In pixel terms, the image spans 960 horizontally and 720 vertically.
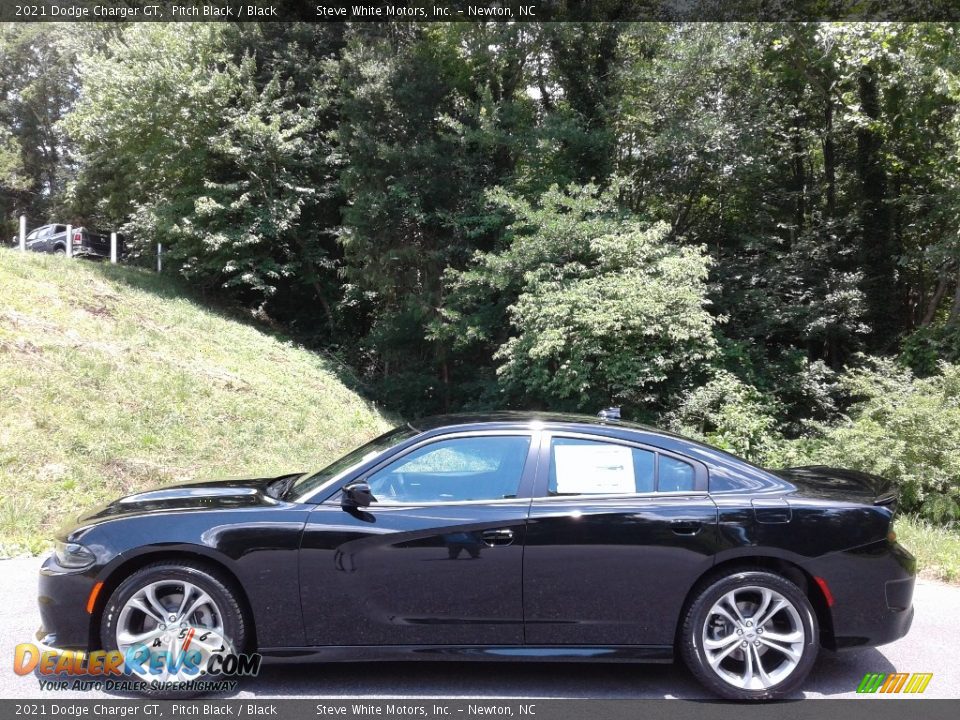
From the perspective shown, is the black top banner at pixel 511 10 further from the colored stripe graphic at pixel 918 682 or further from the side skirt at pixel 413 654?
the side skirt at pixel 413 654

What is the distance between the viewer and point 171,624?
3965 mm

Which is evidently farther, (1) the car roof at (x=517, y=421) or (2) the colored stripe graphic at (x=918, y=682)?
(1) the car roof at (x=517, y=421)

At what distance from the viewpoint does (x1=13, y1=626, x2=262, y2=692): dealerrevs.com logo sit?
12.9 ft

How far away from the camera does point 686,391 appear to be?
13.9 meters

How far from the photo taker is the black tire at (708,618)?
3934 millimetres

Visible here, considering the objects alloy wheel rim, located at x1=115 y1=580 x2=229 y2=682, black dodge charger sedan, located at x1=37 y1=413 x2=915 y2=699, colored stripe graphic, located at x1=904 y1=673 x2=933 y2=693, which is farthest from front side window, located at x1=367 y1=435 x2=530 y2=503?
colored stripe graphic, located at x1=904 y1=673 x2=933 y2=693

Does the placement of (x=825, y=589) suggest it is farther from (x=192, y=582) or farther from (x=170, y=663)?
(x=170, y=663)

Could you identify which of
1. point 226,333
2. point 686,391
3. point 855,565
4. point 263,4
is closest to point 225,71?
point 263,4

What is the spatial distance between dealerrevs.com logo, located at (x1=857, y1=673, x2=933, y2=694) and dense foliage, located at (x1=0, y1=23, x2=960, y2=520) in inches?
317

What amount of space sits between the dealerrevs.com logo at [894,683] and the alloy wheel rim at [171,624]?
3548 mm

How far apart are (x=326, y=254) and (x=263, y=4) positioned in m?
7.59

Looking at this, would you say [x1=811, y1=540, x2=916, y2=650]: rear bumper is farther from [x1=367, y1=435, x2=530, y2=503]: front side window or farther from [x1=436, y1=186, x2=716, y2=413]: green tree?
[x1=436, y1=186, x2=716, y2=413]: green tree

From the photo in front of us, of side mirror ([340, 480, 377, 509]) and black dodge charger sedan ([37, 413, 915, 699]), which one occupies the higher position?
side mirror ([340, 480, 377, 509])

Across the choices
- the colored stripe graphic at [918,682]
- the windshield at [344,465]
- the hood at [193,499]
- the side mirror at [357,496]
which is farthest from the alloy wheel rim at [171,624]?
the colored stripe graphic at [918,682]
